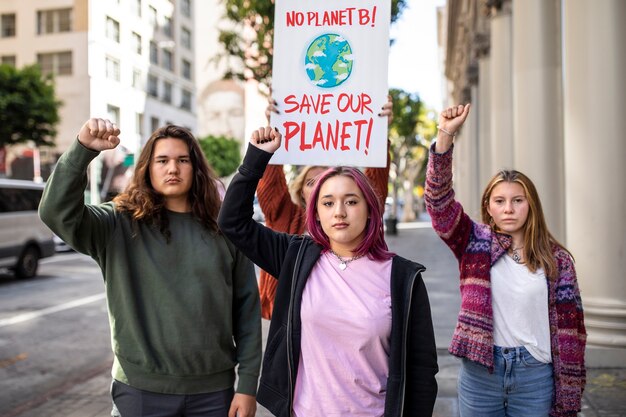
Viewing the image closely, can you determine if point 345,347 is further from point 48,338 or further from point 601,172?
point 48,338

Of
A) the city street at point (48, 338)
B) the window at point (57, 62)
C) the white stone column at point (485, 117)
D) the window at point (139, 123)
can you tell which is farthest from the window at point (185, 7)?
the city street at point (48, 338)

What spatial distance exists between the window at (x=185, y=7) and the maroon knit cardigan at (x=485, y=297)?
1921 inches

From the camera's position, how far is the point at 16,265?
50.1 feet

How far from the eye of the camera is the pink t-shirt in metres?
2.37

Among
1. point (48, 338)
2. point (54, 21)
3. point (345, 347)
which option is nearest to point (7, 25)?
point (54, 21)

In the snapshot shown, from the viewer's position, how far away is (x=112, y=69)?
3033cm

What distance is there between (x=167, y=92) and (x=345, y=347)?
53.6 m

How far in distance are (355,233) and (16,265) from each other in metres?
14.7

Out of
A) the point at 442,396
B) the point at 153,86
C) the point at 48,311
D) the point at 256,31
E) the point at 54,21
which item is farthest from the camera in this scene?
the point at 153,86

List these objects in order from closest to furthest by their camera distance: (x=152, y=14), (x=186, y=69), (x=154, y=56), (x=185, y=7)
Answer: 1. (x=152, y=14)
2. (x=154, y=56)
3. (x=185, y=7)
4. (x=186, y=69)

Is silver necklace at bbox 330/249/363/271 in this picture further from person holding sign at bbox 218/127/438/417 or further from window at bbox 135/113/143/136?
window at bbox 135/113/143/136

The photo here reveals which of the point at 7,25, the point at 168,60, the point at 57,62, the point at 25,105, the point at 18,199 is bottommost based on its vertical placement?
the point at 18,199

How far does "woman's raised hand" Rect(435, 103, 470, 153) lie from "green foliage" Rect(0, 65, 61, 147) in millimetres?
32175

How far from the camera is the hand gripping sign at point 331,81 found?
3.46 m
